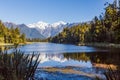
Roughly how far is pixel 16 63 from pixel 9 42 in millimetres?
151740

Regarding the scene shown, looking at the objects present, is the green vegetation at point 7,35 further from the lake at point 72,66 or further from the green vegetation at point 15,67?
the green vegetation at point 15,67

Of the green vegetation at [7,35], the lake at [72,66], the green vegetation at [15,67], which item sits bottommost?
the lake at [72,66]

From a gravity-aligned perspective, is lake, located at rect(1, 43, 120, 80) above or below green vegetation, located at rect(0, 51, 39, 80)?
below

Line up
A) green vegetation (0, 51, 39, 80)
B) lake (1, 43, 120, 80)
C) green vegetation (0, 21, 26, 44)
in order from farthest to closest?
green vegetation (0, 21, 26, 44)
lake (1, 43, 120, 80)
green vegetation (0, 51, 39, 80)

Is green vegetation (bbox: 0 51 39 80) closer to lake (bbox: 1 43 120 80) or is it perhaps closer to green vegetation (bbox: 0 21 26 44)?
lake (bbox: 1 43 120 80)

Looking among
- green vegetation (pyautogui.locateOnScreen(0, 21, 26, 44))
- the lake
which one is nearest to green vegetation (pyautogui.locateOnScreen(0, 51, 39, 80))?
the lake

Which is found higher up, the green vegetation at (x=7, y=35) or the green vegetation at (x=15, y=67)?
the green vegetation at (x=7, y=35)

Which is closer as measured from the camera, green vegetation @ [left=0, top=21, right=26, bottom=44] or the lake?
the lake

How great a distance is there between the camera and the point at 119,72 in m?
7.98

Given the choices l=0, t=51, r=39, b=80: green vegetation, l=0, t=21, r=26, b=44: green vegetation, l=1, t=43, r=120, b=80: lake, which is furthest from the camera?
l=0, t=21, r=26, b=44: green vegetation

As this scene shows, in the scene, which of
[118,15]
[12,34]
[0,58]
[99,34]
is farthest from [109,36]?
[0,58]

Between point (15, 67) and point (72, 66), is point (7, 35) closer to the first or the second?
point (72, 66)

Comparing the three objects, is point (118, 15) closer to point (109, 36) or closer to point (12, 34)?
point (109, 36)

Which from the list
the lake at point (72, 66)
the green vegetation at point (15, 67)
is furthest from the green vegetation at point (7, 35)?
the green vegetation at point (15, 67)
